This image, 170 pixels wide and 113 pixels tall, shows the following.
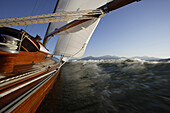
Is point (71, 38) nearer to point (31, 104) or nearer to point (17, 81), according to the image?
point (17, 81)

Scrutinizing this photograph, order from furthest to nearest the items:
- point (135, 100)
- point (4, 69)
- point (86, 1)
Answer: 1. point (86, 1)
2. point (135, 100)
3. point (4, 69)

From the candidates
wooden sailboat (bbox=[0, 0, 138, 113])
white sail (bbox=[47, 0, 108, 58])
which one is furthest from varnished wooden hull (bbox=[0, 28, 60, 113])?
white sail (bbox=[47, 0, 108, 58])

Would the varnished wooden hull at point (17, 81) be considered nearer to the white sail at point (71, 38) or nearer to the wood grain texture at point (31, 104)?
the wood grain texture at point (31, 104)

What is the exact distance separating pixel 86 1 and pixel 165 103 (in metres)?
7.79

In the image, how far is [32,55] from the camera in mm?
2840

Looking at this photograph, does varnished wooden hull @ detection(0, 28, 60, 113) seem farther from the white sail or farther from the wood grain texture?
the white sail

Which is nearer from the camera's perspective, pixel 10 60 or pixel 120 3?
pixel 10 60

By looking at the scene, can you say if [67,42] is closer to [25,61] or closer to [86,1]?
[86,1]

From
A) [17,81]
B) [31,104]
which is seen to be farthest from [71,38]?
[31,104]

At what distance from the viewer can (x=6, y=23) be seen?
149 centimetres

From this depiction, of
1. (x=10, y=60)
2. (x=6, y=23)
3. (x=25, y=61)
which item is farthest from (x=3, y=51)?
(x=25, y=61)

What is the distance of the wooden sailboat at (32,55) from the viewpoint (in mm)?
1054

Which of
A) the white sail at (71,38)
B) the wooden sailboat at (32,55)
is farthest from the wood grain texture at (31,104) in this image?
the white sail at (71,38)

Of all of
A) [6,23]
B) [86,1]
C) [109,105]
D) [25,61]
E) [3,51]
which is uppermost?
[86,1]
